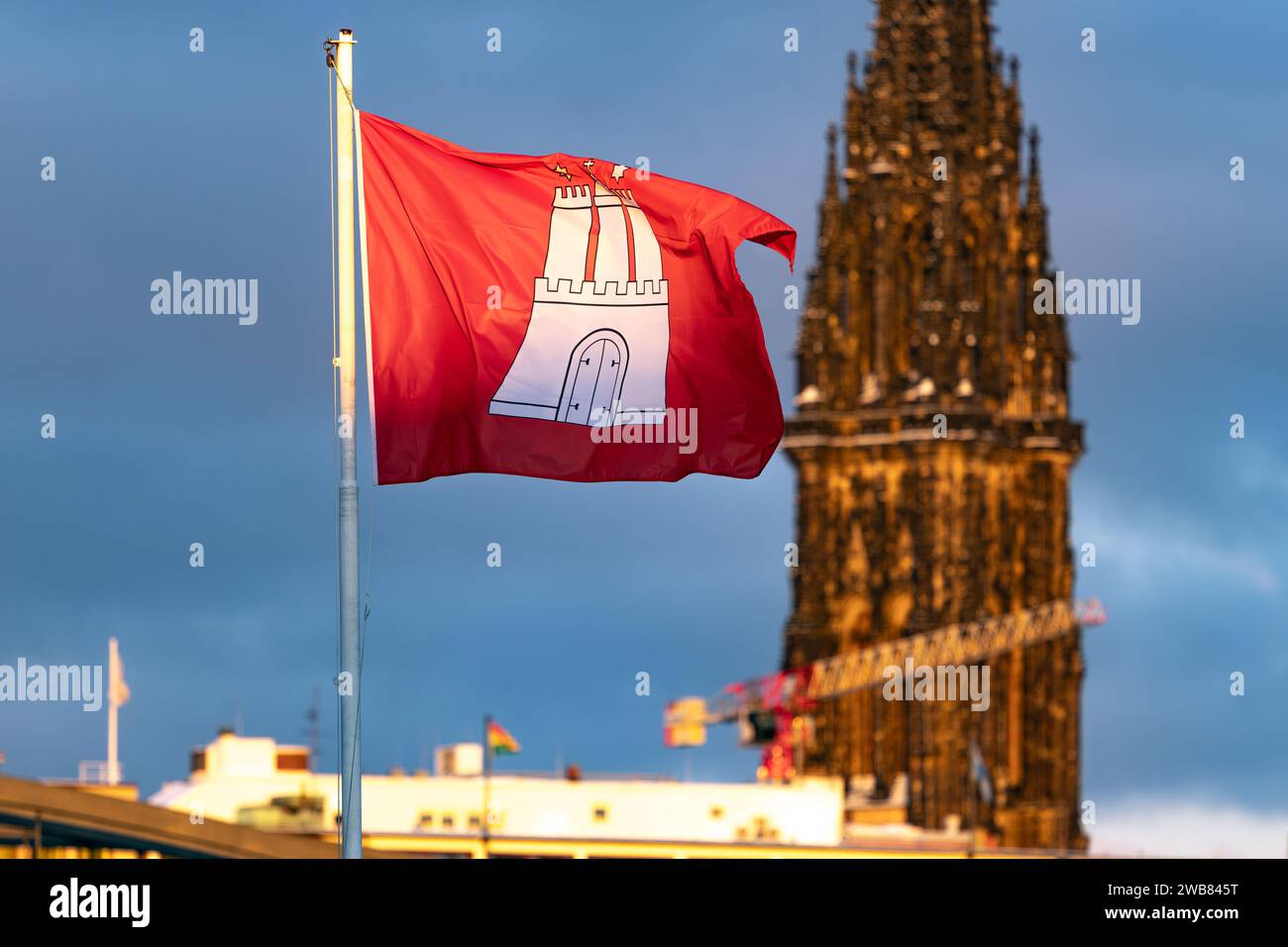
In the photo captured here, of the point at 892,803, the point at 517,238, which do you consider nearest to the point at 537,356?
the point at 517,238

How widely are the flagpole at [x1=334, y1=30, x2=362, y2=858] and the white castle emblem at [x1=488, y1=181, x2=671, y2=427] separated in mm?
3309

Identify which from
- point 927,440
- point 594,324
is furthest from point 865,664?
point 594,324

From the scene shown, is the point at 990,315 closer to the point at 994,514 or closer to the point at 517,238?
the point at 994,514

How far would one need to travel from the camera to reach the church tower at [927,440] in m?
182

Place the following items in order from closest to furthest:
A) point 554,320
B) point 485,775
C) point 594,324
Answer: point 554,320 → point 594,324 → point 485,775

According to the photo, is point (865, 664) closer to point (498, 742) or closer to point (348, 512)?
point (498, 742)

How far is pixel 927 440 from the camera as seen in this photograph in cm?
18175

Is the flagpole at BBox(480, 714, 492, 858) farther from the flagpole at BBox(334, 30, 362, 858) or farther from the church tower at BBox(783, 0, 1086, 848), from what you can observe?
the flagpole at BBox(334, 30, 362, 858)

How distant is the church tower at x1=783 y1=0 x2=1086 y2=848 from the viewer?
182m

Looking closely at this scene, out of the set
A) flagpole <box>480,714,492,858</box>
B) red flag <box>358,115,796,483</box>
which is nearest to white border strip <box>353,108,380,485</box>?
red flag <box>358,115,796,483</box>

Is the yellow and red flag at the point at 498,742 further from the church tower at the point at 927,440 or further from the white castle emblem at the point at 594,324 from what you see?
the white castle emblem at the point at 594,324

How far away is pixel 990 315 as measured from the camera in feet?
619

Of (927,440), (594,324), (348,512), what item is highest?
(927,440)

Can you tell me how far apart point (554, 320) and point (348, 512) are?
A: 4517 mm
